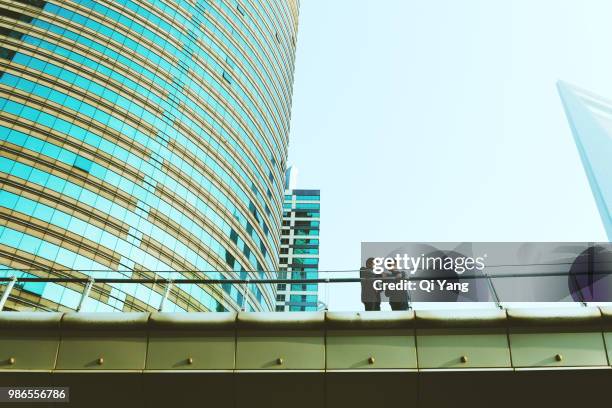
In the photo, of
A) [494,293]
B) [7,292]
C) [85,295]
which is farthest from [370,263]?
[7,292]

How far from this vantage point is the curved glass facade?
34094 mm

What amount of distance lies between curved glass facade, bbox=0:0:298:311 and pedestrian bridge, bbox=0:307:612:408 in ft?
59.0

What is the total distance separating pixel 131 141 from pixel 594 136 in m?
A: 135

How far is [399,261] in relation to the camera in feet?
39.2

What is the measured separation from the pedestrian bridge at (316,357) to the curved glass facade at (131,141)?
1799cm

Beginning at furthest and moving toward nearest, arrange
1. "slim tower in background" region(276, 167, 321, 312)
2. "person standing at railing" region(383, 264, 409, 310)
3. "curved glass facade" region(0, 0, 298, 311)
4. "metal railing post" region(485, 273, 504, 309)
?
"slim tower in background" region(276, 167, 321, 312) → "curved glass facade" region(0, 0, 298, 311) → "person standing at railing" region(383, 264, 409, 310) → "metal railing post" region(485, 273, 504, 309)

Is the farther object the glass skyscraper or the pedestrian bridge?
the glass skyscraper

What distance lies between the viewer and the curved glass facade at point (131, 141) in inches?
1342

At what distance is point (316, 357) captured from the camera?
383 inches
